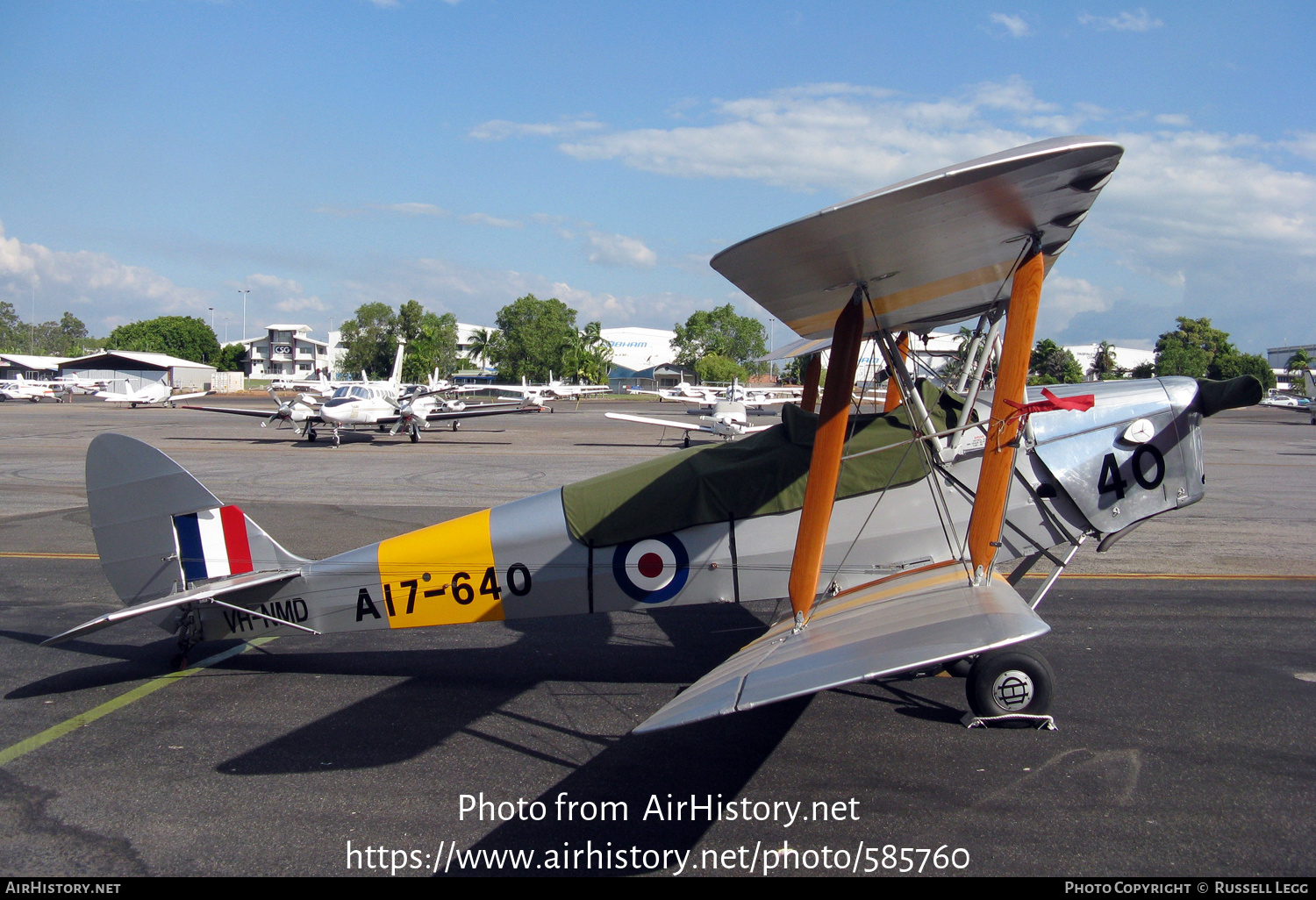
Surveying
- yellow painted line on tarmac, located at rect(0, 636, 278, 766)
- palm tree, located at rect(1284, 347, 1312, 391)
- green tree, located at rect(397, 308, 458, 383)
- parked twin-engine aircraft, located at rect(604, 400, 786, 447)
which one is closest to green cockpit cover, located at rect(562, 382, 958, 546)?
yellow painted line on tarmac, located at rect(0, 636, 278, 766)

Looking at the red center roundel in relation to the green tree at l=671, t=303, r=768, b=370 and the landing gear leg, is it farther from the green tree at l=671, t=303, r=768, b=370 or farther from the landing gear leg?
the green tree at l=671, t=303, r=768, b=370

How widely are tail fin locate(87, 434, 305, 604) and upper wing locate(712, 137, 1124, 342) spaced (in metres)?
4.03

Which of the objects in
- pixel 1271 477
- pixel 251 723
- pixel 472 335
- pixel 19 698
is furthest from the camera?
pixel 472 335

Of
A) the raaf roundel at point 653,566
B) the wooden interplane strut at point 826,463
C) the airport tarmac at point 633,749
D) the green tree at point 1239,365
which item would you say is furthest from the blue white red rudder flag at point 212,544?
the green tree at point 1239,365

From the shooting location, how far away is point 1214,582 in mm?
8781

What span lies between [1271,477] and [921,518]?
18838mm

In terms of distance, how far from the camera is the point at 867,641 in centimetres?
393

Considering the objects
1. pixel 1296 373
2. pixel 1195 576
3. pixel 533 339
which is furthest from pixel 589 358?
pixel 1195 576

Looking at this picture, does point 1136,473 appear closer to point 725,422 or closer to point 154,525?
point 154,525

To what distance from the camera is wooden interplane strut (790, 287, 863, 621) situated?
15.2ft

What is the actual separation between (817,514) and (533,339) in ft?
401

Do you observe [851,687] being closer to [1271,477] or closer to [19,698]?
[19,698]

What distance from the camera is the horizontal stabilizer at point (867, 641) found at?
131 inches
